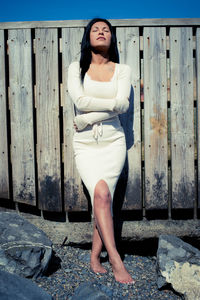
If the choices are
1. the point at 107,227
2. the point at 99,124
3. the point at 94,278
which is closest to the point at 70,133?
the point at 99,124

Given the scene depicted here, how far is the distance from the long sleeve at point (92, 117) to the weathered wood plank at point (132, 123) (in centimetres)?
48

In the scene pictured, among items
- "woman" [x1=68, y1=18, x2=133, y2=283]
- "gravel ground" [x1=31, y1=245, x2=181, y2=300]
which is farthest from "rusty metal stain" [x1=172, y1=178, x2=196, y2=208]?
"woman" [x1=68, y1=18, x2=133, y2=283]

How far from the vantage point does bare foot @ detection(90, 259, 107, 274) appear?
283cm

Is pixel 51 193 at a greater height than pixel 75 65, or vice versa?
pixel 75 65

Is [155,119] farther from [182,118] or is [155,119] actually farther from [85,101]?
[85,101]

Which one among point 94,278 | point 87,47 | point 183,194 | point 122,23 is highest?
point 122,23

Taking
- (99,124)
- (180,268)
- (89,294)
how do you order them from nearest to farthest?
(89,294) < (180,268) < (99,124)

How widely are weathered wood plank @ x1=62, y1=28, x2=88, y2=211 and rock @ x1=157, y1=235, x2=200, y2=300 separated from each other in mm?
1096

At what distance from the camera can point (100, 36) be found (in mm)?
2947

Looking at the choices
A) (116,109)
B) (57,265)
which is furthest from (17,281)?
(116,109)

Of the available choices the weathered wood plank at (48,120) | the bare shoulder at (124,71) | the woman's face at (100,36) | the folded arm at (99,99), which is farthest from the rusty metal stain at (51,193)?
the woman's face at (100,36)

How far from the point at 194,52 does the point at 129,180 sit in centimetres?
172

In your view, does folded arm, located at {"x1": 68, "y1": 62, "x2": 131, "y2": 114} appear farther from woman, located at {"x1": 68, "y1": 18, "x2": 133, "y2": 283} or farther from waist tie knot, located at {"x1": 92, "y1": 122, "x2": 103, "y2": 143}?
waist tie knot, located at {"x1": 92, "y1": 122, "x2": 103, "y2": 143}

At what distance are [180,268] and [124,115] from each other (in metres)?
1.75
